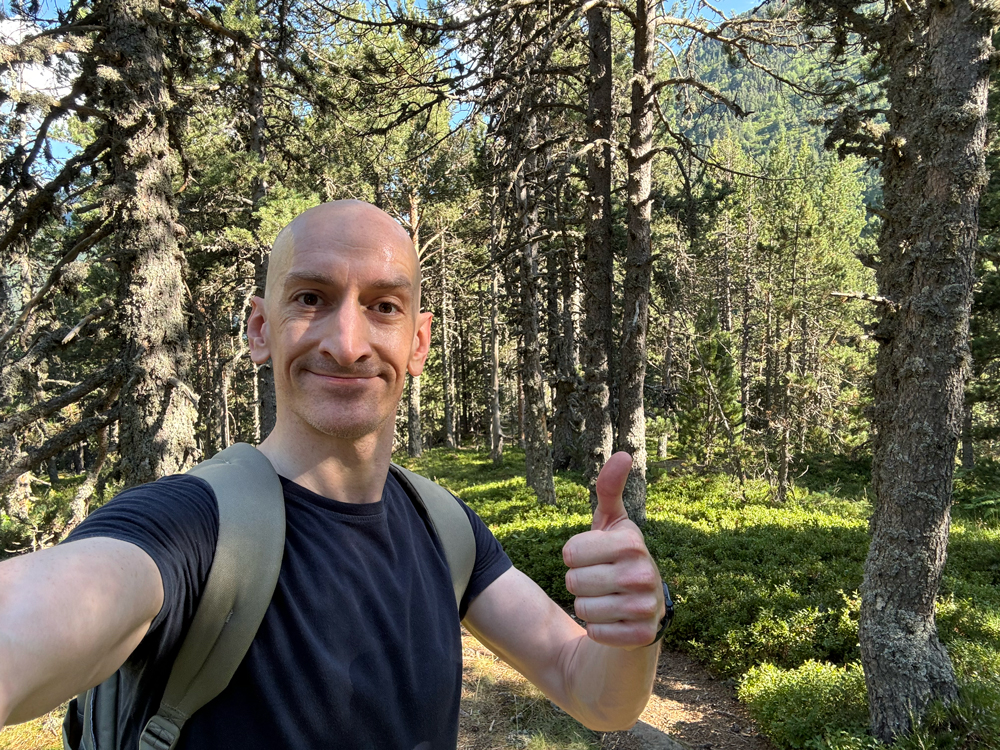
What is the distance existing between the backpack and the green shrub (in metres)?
5.41

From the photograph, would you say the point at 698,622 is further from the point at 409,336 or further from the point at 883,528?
the point at 409,336

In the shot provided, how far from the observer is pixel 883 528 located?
4582 mm

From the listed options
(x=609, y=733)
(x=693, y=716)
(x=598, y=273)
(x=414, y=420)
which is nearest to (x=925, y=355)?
(x=693, y=716)

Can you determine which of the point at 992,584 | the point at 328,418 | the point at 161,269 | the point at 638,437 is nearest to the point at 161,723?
the point at 328,418

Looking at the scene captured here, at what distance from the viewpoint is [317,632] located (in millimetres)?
1245

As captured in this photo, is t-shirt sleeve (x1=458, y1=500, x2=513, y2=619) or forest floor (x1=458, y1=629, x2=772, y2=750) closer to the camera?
t-shirt sleeve (x1=458, y1=500, x2=513, y2=619)

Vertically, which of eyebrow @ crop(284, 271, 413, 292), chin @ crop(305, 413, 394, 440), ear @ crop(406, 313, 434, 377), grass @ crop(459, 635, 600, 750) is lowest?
grass @ crop(459, 635, 600, 750)

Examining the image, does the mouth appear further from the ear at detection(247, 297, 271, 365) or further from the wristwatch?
the wristwatch

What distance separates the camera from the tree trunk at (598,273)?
9164mm

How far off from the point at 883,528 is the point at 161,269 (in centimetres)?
637

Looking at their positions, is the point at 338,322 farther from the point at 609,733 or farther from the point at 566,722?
the point at 609,733

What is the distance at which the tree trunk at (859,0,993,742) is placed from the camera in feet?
14.0

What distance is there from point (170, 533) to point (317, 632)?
37 cm

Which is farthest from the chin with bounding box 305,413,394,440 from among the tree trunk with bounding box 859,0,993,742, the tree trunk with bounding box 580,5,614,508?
the tree trunk with bounding box 580,5,614,508
